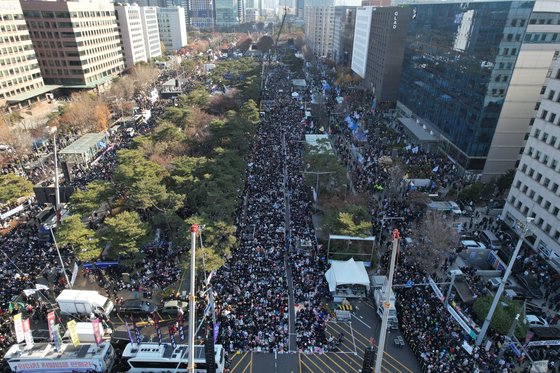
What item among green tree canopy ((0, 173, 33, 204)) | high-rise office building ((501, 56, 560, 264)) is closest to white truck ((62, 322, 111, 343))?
green tree canopy ((0, 173, 33, 204))

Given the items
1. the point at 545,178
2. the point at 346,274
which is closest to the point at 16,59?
the point at 346,274

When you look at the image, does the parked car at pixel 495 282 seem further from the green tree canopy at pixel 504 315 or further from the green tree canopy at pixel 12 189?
the green tree canopy at pixel 12 189

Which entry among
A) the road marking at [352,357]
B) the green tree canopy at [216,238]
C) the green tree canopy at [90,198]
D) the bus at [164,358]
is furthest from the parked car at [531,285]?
the green tree canopy at [90,198]

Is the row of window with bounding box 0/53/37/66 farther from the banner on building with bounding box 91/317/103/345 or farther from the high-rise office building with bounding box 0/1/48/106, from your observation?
the banner on building with bounding box 91/317/103/345

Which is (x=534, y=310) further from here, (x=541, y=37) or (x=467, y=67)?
(x=467, y=67)

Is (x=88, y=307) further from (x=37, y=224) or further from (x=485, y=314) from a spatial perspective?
A: (x=485, y=314)

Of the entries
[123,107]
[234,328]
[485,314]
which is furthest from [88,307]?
[123,107]
